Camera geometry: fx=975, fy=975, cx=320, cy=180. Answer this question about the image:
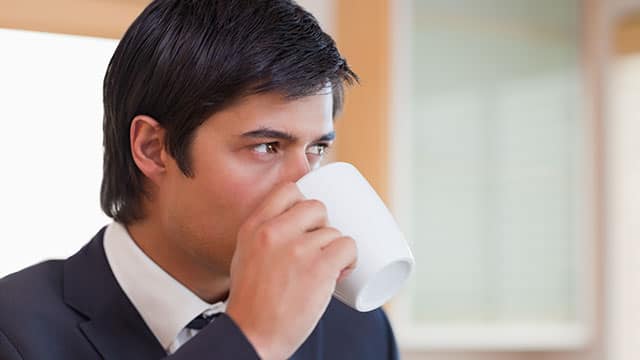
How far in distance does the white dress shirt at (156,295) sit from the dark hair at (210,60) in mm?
123

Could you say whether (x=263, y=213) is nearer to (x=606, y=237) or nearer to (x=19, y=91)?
(x=19, y=91)

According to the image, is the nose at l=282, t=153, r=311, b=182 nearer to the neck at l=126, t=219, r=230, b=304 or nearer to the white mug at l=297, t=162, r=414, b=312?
the white mug at l=297, t=162, r=414, b=312

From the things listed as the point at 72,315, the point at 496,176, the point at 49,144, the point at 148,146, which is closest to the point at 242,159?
the point at 148,146

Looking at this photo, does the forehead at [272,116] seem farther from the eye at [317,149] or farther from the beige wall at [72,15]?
the beige wall at [72,15]

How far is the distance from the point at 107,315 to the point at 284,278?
28 centimetres

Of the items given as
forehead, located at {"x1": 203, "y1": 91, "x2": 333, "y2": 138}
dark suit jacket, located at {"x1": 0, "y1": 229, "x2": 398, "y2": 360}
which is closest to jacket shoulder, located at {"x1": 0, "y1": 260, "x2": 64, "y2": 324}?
dark suit jacket, located at {"x1": 0, "y1": 229, "x2": 398, "y2": 360}

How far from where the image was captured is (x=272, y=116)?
40.5 inches

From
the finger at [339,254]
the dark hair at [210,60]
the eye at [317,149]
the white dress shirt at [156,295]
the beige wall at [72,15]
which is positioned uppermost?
the beige wall at [72,15]

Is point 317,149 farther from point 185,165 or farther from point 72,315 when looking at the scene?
point 72,315

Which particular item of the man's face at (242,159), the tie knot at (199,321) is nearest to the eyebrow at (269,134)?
the man's face at (242,159)

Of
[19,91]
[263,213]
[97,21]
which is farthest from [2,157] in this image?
[263,213]

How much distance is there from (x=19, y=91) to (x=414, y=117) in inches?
59.3

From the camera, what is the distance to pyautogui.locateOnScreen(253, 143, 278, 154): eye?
1.04 m

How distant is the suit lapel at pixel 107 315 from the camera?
42.4 inches
